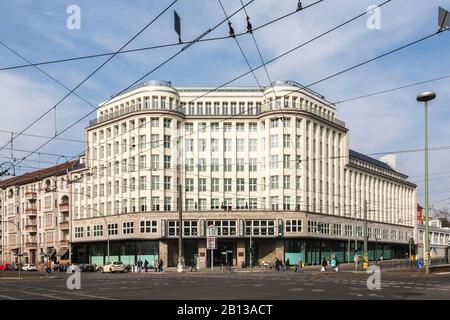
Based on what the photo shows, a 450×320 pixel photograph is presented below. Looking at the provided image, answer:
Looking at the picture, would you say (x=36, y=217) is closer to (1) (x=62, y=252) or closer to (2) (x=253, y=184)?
(1) (x=62, y=252)

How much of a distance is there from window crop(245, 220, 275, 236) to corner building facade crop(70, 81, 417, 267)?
13 centimetres

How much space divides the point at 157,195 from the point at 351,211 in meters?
32.9

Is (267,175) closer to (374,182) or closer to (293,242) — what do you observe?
(293,242)

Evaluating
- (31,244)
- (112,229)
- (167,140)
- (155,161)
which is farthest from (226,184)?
(31,244)

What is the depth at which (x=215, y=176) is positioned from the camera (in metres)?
81.6

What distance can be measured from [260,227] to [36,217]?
45899 mm

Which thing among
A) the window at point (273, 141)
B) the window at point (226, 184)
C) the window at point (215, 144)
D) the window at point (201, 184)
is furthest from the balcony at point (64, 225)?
the window at point (273, 141)

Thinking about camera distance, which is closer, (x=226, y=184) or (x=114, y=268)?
(x=114, y=268)

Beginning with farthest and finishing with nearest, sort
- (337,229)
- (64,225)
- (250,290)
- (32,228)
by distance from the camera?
(32,228) < (64,225) < (337,229) < (250,290)

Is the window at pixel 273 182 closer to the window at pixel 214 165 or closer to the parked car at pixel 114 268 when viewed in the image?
the window at pixel 214 165

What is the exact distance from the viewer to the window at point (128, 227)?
79.2m

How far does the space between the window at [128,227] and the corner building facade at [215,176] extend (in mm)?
140

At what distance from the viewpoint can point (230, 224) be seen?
7944 centimetres
